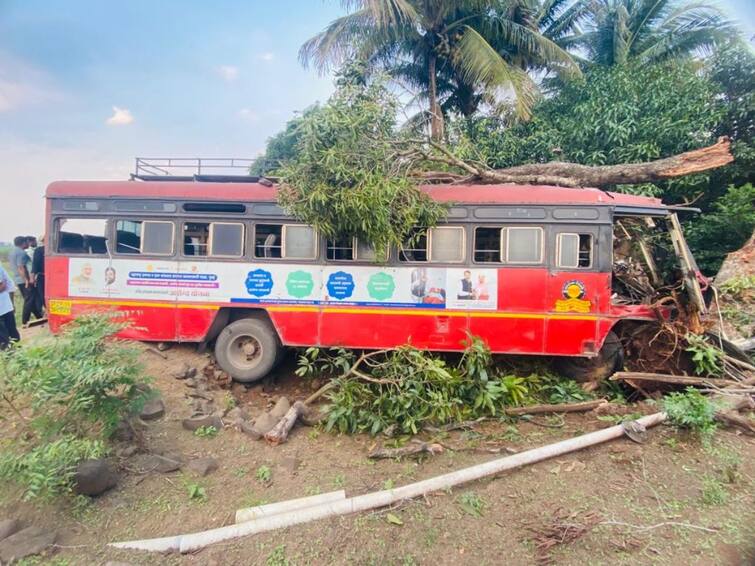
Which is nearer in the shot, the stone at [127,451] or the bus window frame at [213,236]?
the stone at [127,451]

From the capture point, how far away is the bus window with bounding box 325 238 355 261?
584 centimetres

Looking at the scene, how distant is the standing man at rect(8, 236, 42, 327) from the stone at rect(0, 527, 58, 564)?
22.4 ft

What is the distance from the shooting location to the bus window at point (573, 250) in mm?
5570

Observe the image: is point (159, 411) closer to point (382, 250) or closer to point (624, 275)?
point (382, 250)

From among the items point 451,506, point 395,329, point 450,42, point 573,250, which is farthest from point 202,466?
point 450,42

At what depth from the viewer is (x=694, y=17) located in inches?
465

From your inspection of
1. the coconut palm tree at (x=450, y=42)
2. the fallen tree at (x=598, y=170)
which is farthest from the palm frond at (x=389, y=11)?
the fallen tree at (x=598, y=170)

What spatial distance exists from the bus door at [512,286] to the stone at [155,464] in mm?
3941

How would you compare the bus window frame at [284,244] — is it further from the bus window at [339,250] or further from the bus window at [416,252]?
the bus window at [416,252]

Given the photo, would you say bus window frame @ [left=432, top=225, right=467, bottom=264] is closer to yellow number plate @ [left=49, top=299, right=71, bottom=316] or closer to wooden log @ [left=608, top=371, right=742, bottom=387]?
wooden log @ [left=608, top=371, right=742, bottom=387]

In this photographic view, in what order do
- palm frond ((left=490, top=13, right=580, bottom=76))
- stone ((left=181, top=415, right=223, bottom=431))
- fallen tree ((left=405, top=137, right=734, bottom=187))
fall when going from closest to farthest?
stone ((left=181, top=415, right=223, bottom=431)) < fallen tree ((left=405, top=137, right=734, bottom=187)) < palm frond ((left=490, top=13, right=580, bottom=76))

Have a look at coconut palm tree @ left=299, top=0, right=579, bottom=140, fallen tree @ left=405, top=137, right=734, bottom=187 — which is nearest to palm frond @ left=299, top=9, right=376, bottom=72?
coconut palm tree @ left=299, top=0, right=579, bottom=140

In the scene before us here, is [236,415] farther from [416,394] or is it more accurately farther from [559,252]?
[559,252]

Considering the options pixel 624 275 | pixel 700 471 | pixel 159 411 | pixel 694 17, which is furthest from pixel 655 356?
pixel 694 17
